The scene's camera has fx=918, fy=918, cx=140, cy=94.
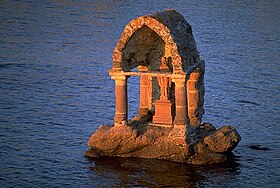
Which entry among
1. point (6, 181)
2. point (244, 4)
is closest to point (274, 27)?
point (244, 4)

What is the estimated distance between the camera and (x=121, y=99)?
151 ft

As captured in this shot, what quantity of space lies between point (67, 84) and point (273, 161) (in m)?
22.7

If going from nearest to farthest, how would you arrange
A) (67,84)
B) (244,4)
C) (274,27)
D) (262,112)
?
(262,112), (67,84), (274,27), (244,4)

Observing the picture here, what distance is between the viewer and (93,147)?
151 ft

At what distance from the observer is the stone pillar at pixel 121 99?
45.7m

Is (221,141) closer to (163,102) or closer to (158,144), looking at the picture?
(158,144)

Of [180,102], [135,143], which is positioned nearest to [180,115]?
[180,102]

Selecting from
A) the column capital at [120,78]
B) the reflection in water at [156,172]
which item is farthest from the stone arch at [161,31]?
the reflection in water at [156,172]

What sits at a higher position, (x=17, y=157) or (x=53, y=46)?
(x=53, y=46)

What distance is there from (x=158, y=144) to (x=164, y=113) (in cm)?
252

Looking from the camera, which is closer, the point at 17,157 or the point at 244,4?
the point at 17,157

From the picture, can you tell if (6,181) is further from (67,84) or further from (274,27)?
(274,27)

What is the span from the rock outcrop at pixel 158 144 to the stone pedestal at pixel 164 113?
46.4 inches

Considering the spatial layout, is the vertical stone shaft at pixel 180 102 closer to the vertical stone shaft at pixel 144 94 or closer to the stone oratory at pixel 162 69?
the stone oratory at pixel 162 69
